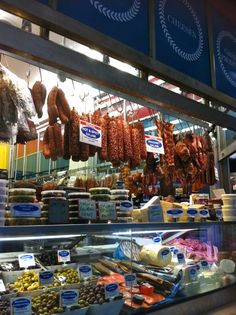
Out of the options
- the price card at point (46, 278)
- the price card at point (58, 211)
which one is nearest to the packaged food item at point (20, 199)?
the price card at point (58, 211)

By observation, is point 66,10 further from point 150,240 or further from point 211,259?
point 211,259

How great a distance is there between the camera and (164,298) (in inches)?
87.1

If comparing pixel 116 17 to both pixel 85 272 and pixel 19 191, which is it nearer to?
pixel 19 191

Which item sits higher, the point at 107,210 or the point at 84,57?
the point at 84,57

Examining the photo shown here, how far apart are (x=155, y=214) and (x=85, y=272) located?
25.3 inches

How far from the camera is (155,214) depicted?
2.43m

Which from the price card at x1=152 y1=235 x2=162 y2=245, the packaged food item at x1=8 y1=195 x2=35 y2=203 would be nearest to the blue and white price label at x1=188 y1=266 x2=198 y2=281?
the price card at x1=152 y1=235 x2=162 y2=245

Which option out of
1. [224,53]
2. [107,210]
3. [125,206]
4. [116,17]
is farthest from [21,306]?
[224,53]

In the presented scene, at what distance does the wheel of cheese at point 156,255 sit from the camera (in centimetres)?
256

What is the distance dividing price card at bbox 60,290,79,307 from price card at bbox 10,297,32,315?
0.60 ft

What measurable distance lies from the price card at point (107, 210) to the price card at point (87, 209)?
0.05m

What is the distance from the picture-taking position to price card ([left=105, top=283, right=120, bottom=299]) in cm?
195

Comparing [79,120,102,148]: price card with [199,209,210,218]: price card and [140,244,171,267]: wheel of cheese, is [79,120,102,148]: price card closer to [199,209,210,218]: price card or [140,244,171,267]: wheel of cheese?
[140,244,171,267]: wheel of cheese

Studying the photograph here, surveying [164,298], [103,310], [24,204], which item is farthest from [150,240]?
[24,204]
